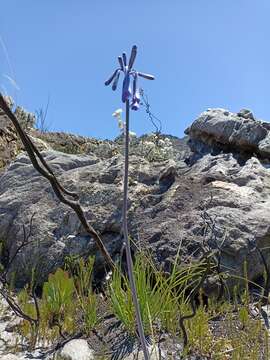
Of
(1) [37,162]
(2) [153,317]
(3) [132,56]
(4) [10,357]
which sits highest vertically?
(3) [132,56]

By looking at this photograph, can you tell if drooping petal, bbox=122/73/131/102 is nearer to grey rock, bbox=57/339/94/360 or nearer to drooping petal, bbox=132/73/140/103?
drooping petal, bbox=132/73/140/103

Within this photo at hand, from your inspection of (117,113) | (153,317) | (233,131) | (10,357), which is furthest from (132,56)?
(233,131)

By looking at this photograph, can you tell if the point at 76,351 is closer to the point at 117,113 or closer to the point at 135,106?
the point at 135,106

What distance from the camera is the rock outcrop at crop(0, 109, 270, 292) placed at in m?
4.04

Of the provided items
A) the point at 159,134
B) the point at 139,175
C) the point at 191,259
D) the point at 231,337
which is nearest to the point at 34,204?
the point at 139,175

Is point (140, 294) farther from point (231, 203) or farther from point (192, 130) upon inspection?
point (192, 130)

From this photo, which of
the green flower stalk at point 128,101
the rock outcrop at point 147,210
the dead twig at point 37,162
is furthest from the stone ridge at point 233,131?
the green flower stalk at point 128,101

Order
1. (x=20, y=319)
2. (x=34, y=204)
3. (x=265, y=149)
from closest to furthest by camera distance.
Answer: (x=20, y=319) → (x=34, y=204) → (x=265, y=149)

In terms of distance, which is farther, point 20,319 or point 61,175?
point 61,175

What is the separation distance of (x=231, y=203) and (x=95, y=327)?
1667mm

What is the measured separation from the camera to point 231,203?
171 inches

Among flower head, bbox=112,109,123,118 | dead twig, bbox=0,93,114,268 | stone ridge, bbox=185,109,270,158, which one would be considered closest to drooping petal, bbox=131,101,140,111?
dead twig, bbox=0,93,114,268

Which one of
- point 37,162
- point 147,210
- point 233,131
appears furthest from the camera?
point 233,131

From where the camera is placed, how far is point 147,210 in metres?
4.49
